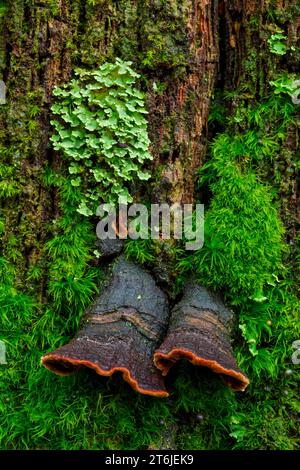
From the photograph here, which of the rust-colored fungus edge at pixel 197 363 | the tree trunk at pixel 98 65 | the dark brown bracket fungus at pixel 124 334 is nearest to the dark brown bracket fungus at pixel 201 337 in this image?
the rust-colored fungus edge at pixel 197 363

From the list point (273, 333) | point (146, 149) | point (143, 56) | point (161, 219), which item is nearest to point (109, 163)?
point (146, 149)

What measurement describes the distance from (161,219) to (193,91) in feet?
3.64

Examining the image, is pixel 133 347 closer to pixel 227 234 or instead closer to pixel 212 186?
pixel 227 234

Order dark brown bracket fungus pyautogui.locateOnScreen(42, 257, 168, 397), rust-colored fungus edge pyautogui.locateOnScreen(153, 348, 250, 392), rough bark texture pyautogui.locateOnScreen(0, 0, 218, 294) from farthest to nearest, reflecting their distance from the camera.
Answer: rough bark texture pyautogui.locateOnScreen(0, 0, 218, 294)
dark brown bracket fungus pyautogui.locateOnScreen(42, 257, 168, 397)
rust-colored fungus edge pyautogui.locateOnScreen(153, 348, 250, 392)

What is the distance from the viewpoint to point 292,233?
436 cm

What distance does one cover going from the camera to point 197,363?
3.46 meters

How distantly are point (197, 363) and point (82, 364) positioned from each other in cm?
78

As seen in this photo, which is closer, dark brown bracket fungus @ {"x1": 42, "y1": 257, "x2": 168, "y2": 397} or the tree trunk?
dark brown bracket fungus @ {"x1": 42, "y1": 257, "x2": 168, "y2": 397}

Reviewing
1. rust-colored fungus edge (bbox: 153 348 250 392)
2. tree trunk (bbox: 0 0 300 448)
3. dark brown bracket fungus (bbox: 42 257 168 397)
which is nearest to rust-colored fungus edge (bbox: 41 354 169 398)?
dark brown bracket fungus (bbox: 42 257 168 397)

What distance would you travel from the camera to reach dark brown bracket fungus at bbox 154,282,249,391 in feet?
11.4

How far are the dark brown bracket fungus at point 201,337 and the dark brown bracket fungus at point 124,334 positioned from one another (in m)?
0.14

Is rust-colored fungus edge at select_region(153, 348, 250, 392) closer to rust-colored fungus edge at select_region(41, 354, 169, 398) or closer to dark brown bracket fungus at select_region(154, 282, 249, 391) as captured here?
dark brown bracket fungus at select_region(154, 282, 249, 391)

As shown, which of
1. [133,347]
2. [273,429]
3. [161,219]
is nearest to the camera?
[133,347]

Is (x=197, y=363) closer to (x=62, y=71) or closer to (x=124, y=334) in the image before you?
(x=124, y=334)
